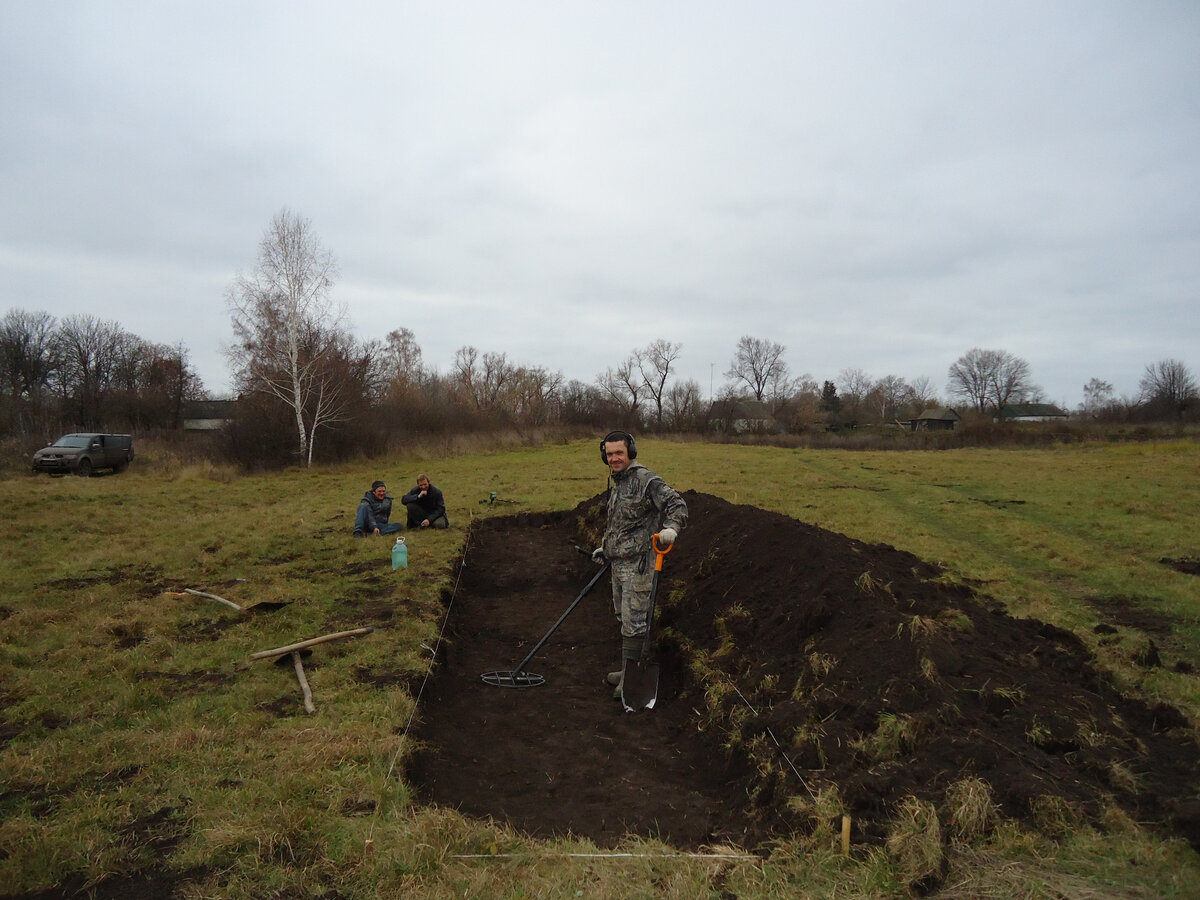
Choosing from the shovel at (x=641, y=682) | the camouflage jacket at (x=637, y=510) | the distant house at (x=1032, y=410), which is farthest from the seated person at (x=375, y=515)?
the distant house at (x=1032, y=410)

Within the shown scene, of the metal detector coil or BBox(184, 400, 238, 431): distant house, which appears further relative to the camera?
BBox(184, 400, 238, 431): distant house

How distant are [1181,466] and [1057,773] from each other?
24516 mm

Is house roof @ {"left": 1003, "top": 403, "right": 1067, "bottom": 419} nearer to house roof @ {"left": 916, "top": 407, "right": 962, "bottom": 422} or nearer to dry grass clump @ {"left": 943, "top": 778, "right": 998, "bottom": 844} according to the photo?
house roof @ {"left": 916, "top": 407, "right": 962, "bottom": 422}

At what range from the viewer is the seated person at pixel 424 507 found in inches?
488

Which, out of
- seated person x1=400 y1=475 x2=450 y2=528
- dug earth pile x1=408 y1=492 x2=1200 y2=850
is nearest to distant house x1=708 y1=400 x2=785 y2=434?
seated person x1=400 y1=475 x2=450 y2=528

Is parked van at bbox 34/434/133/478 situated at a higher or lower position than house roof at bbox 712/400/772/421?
lower

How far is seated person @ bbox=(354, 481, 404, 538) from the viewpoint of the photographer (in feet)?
38.0

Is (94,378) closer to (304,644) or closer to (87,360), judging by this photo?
(87,360)

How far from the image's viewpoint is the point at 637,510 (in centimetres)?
571

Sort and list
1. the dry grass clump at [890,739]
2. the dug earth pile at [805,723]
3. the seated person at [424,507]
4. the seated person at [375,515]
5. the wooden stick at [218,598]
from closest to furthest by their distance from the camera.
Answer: the dug earth pile at [805,723], the dry grass clump at [890,739], the wooden stick at [218,598], the seated person at [375,515], the seated person at [424,507]

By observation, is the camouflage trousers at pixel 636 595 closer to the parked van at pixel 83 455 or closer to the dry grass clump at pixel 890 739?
the dry grass clump at pixel 890 739

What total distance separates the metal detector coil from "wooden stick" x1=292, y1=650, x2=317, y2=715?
1.59m

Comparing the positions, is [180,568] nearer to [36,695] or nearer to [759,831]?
[36,695]

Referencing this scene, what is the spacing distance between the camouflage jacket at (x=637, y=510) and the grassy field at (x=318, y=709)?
2.13 metres
